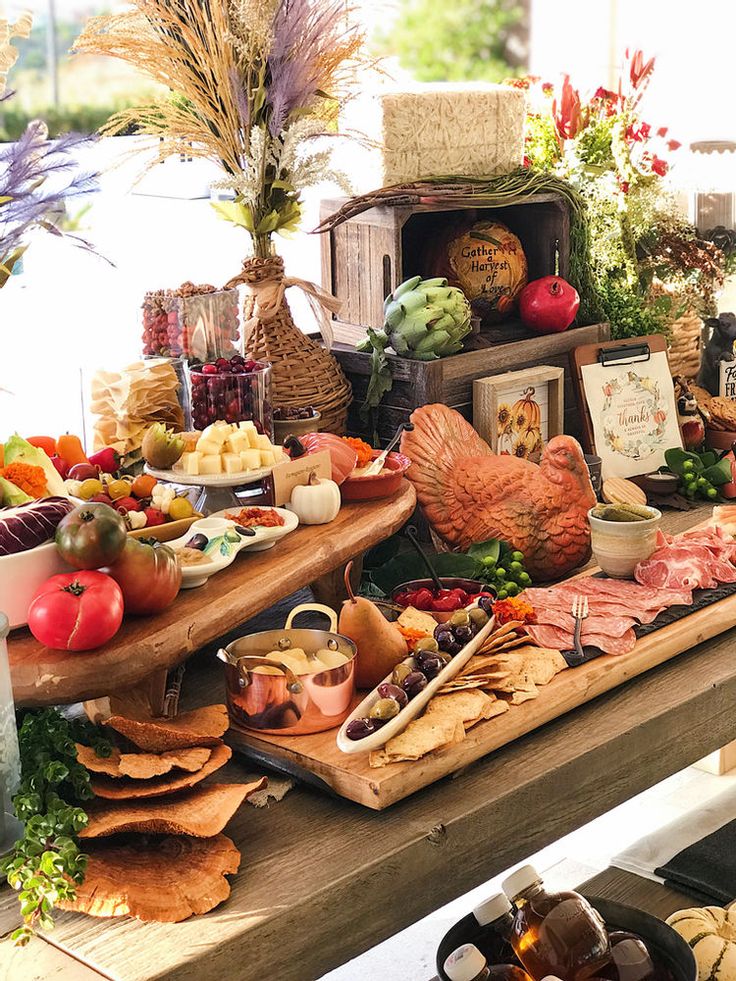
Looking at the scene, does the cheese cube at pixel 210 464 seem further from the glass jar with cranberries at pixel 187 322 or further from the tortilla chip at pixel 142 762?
the tortilla chip at pixel 142 762

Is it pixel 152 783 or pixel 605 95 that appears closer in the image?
pixel 152 783

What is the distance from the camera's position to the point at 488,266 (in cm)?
243

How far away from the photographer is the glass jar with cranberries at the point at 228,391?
6.33 ft

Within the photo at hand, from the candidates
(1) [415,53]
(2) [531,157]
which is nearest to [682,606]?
(2) [531,157]

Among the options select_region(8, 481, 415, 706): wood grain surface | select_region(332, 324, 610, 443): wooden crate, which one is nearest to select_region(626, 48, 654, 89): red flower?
select_region(332, 324, 610, 443): wooden crate

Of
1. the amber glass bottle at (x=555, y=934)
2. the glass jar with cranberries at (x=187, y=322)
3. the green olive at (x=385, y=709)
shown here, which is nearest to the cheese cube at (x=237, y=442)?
the glass jar with cranberries at (x=187, y=322)

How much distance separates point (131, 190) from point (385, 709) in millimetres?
1000

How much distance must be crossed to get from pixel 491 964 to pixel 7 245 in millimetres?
982

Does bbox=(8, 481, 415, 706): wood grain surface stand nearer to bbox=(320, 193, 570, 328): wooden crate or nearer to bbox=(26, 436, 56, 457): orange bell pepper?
bbox=(26, 436, 56, 457): orange bell pepper

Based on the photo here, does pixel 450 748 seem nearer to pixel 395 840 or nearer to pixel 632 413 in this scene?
pixel 395 840

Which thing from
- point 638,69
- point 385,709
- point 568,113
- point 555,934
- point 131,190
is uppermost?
point 638,69

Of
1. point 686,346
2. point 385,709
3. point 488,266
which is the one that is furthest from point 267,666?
point 686,346

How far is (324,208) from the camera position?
2.45 metres

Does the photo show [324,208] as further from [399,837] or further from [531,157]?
[399,837]
